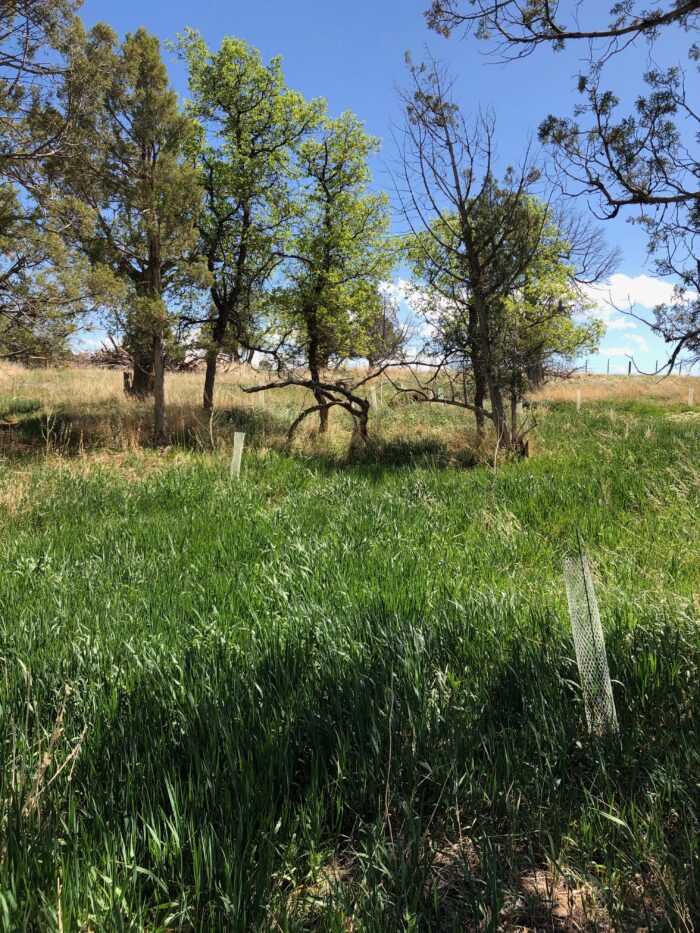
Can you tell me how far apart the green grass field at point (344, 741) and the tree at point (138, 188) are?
880cm

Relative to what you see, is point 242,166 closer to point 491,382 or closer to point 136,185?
point 136,185

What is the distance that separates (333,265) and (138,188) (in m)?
4.83

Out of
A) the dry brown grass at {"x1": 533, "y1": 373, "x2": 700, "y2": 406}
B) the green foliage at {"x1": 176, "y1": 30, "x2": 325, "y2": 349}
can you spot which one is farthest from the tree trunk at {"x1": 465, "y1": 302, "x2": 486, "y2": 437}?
→ the dry brown grass at {"x1": 533, "y1": 373, "x2": 700, "y2": 406}

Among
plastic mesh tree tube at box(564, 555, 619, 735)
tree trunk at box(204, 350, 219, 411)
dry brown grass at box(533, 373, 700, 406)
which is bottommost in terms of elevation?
plastic mesh tree tube at box(564, 555, 619, 735)

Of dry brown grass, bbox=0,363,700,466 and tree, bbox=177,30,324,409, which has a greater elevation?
tree, bbox=177,30,324,409

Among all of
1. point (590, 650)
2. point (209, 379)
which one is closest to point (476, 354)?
point (209, 379)

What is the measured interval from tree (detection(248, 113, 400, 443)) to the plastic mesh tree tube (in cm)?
1106

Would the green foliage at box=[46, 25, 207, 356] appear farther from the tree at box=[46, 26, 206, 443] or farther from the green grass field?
the green grass field

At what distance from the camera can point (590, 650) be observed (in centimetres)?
219

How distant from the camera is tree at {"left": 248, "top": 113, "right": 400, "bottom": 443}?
44.3ft

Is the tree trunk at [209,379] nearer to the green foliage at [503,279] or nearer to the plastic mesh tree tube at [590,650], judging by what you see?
the green foliage at [503,279]

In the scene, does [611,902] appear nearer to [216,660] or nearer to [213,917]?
[213,917]

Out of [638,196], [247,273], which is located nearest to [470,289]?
[247,273]

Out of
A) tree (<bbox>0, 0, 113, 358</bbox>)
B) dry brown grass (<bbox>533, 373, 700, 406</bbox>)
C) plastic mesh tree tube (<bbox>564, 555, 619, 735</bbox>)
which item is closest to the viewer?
plastic mesh tree tube (<bbox>564, 555, 619, 735</bbox>)
